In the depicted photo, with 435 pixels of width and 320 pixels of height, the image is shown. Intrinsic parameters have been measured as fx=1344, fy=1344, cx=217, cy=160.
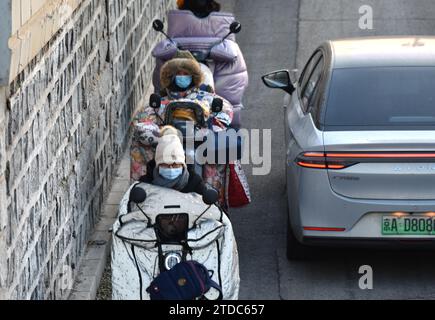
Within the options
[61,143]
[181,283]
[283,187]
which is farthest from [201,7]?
→ [181,283]

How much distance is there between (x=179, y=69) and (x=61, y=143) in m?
2.23

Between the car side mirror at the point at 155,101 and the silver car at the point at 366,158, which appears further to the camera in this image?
the car side mirror at the point at 155,101

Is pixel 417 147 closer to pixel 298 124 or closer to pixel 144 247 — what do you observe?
pixel 298 124

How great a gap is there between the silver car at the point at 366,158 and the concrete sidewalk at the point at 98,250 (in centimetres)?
149

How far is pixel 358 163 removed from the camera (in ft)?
31.6

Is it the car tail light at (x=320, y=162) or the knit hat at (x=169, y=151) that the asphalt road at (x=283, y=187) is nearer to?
the car tail light at (x=320, y=162)

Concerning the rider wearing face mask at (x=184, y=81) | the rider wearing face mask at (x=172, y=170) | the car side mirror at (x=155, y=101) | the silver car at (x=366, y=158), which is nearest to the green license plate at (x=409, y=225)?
the silver car at (x=366, y=158)

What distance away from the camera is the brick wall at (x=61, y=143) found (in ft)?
25.0

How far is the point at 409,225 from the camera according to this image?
9.75 meters

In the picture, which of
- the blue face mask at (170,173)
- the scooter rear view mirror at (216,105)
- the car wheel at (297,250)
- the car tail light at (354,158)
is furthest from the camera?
the scooter rear view mirror at (216,105)

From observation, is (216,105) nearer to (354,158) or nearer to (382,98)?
(382,98)

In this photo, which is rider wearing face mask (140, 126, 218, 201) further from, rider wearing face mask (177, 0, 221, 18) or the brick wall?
rider wearing face mask (177, 0, 221, 18)

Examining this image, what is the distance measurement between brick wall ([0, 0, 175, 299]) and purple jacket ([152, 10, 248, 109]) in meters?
0.46

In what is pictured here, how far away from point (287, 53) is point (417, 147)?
8.00 m
